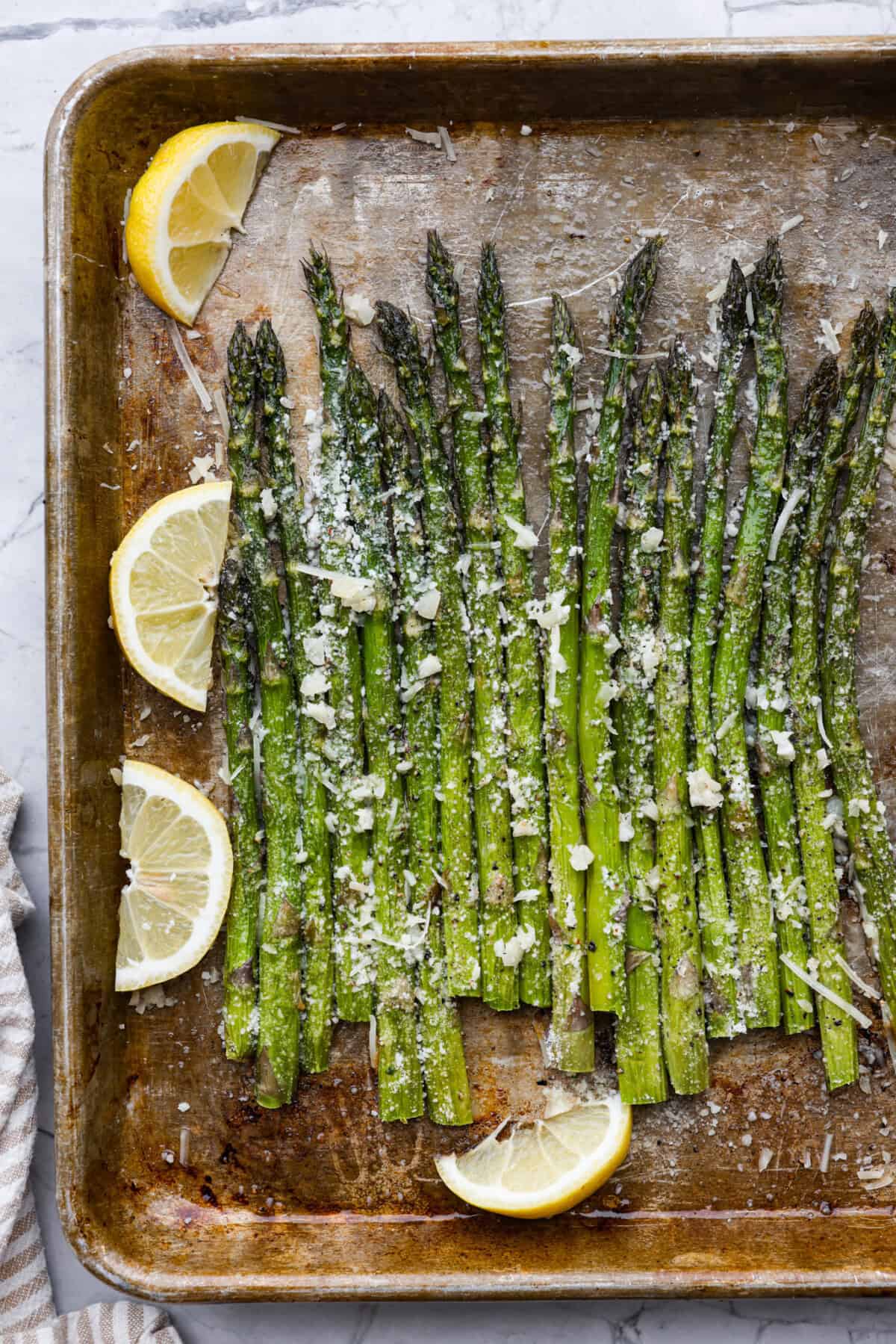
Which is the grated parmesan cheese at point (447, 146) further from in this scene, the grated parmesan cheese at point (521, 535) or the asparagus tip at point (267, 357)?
the grated parmesan cheese at point (521, 535)

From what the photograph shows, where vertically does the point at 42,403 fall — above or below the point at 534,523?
above

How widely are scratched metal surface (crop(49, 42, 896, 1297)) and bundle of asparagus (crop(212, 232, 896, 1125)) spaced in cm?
14

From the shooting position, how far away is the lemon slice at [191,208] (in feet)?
11.1

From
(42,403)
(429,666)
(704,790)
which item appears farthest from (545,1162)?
(42,403)

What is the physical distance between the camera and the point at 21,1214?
3.61 m

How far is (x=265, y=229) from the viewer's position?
141 inches

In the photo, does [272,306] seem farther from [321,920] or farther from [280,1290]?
[280,1290]

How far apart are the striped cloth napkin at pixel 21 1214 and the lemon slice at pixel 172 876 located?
0.43 m

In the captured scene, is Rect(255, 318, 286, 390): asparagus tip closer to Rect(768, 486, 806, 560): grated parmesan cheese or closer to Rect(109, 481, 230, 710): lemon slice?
Rect(109, 481, 230, 710): lemon slice

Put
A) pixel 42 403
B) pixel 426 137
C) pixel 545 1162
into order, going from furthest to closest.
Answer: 1. pixel 42 403
2. pixel 426 137
3. pixel 545 1162

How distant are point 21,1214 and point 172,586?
92.8 inches

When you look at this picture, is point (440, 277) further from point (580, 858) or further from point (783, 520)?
point (580, 858)

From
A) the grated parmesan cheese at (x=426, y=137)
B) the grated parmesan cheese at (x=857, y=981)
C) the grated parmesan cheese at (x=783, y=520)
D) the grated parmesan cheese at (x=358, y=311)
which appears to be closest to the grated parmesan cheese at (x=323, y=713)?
the grated parmesan cheese at (x=358, y=311)

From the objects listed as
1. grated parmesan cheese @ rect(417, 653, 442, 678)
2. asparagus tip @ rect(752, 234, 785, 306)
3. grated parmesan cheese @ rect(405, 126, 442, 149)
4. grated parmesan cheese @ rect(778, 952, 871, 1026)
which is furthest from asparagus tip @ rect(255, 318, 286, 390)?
A: grated parmesan cheese @ rect(778, 952, 871, 1026)
